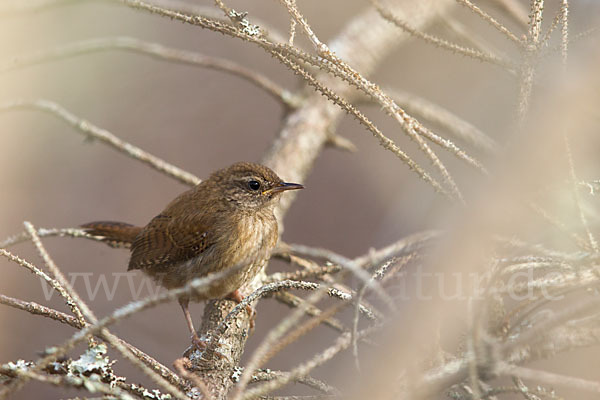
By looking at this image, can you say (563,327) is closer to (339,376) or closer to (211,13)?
(339,376)

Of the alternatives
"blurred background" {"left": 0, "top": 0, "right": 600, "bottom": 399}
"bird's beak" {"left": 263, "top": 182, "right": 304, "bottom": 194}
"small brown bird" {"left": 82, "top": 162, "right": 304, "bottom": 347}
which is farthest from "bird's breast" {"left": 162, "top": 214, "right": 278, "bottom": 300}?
"blurred background" {"left": 0, "top": 0, "right": 600, "bottom": 399}

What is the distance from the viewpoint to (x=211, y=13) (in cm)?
416

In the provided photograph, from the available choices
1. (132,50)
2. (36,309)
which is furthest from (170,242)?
(36,309)

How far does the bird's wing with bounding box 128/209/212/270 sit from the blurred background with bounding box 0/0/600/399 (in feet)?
5.51

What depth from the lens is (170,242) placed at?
12.5 ft

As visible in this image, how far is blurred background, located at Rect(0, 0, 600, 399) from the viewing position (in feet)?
18.8


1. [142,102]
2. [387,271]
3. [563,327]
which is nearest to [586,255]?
[563,327]

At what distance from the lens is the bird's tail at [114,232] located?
3.96m

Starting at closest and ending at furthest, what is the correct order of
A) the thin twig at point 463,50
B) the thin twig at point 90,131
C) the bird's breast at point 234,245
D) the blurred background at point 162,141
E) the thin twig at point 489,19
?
the thin twig at point 489,19, the thin twig at point 463,50, the thin twig at point 90,131, the bird's breast at point 234,245, the blurred background at point 162,141

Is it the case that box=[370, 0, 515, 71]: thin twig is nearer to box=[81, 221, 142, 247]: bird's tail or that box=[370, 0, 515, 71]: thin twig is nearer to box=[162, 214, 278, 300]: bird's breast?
box=[162, 214, 278, 300]: bird's breast

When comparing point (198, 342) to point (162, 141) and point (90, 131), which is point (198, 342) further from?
point (162, 141)

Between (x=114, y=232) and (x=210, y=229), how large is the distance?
0.70 meters

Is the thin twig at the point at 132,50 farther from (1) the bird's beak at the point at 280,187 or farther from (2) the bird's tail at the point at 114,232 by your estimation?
(2) the bird's tail at the point at 114,232

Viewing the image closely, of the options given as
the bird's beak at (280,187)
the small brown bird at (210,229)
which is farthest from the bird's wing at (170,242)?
the bird's beak at (280,187)
